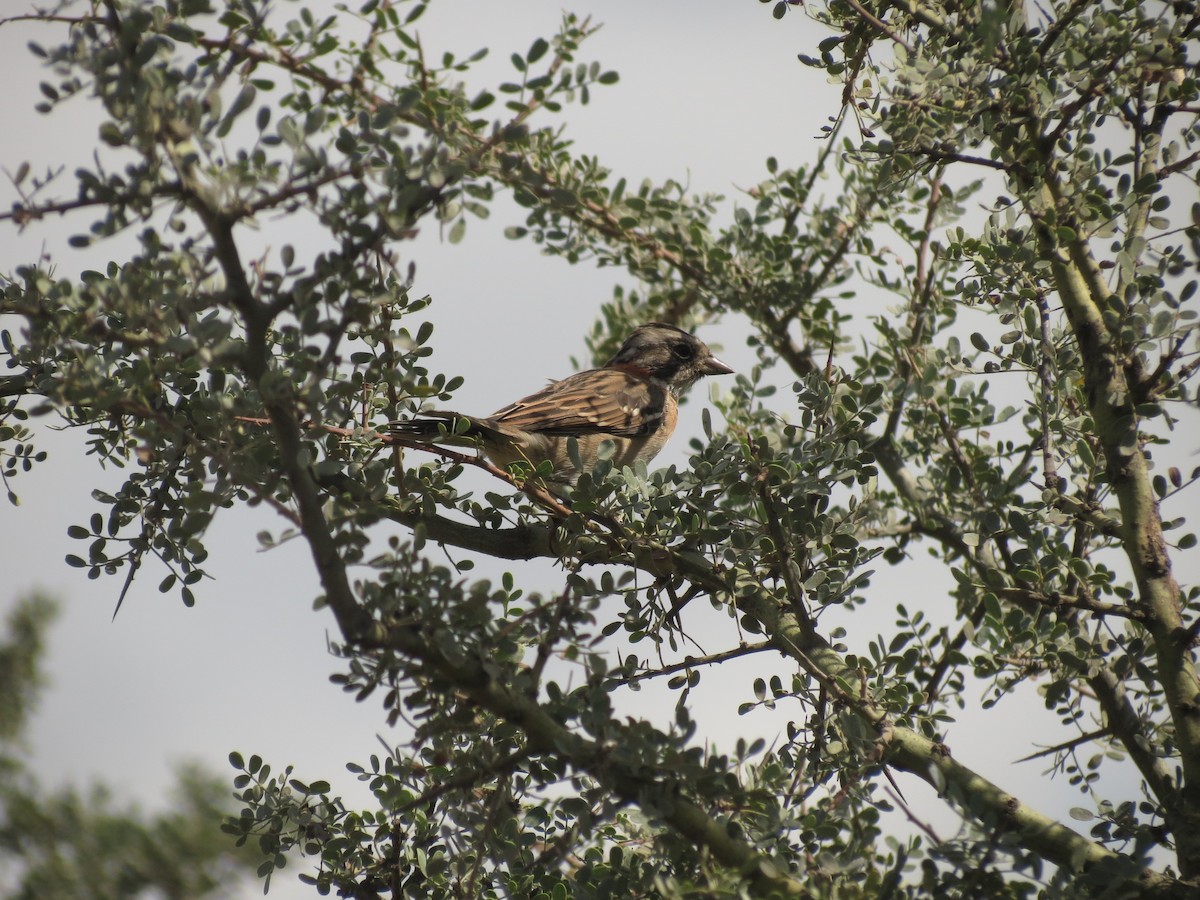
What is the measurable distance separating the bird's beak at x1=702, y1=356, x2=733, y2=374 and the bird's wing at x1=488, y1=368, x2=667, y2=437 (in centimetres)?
54

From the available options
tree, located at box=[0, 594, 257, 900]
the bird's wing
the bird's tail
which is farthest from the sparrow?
tree, located at box=[0, 594, 257, 900]

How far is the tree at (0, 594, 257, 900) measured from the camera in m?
6.65

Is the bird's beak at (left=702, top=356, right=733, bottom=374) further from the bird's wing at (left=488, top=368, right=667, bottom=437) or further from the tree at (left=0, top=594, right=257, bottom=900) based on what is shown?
the tree at (left=0, top=594, right=257, bottom=900)

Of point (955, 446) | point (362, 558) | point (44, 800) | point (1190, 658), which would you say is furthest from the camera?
point (44, 800)

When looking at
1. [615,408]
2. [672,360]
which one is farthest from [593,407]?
[672,360]

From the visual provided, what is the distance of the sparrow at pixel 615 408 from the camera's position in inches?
228

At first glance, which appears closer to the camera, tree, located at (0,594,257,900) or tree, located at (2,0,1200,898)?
tree, located at (2,0,1200,898)

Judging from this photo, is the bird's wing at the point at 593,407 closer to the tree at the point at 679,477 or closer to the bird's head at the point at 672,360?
the bird's head at the point at 672,360

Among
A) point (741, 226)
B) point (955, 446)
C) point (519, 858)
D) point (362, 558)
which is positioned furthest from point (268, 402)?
point (741, 226)

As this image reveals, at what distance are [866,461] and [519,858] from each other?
1.47m

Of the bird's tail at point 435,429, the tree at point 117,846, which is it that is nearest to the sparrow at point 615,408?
the bird's tail at point 435,429

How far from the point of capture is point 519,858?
297 centimetres

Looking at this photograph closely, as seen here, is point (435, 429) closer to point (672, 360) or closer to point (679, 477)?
point (679, 477)

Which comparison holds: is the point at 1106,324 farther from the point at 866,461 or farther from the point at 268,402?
the point at 268,402
